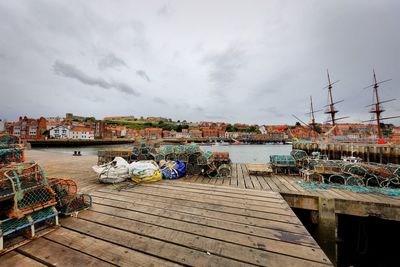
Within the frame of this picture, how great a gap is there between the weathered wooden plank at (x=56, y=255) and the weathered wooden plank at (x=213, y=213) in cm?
154

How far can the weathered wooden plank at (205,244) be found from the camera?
2023mm

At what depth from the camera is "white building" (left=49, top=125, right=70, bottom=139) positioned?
72.7 metres

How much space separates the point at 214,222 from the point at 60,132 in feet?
317

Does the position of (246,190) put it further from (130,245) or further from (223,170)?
(130,245)

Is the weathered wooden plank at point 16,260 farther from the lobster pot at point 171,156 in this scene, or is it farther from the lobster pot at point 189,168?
the lobster pot at point 171,156

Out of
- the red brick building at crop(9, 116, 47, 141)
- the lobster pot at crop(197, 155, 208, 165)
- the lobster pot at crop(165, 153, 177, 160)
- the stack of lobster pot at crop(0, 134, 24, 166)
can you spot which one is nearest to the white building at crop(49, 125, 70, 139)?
the red brick building at crop(9, 116, 47, 141)

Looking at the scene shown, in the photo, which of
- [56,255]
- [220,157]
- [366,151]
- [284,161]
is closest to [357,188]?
[284,161]

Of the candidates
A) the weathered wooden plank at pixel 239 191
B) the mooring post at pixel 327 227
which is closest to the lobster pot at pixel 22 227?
the weathered wooden plank at pixel 239 191

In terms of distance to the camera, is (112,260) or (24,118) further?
(24,118)

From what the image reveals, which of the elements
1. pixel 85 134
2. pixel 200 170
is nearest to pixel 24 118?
pixel 85 134

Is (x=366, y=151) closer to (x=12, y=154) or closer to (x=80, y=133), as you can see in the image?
(x=12, y=154)

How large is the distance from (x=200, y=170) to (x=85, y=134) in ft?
307

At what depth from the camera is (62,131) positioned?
74.2 m

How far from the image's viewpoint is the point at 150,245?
2.27 m
